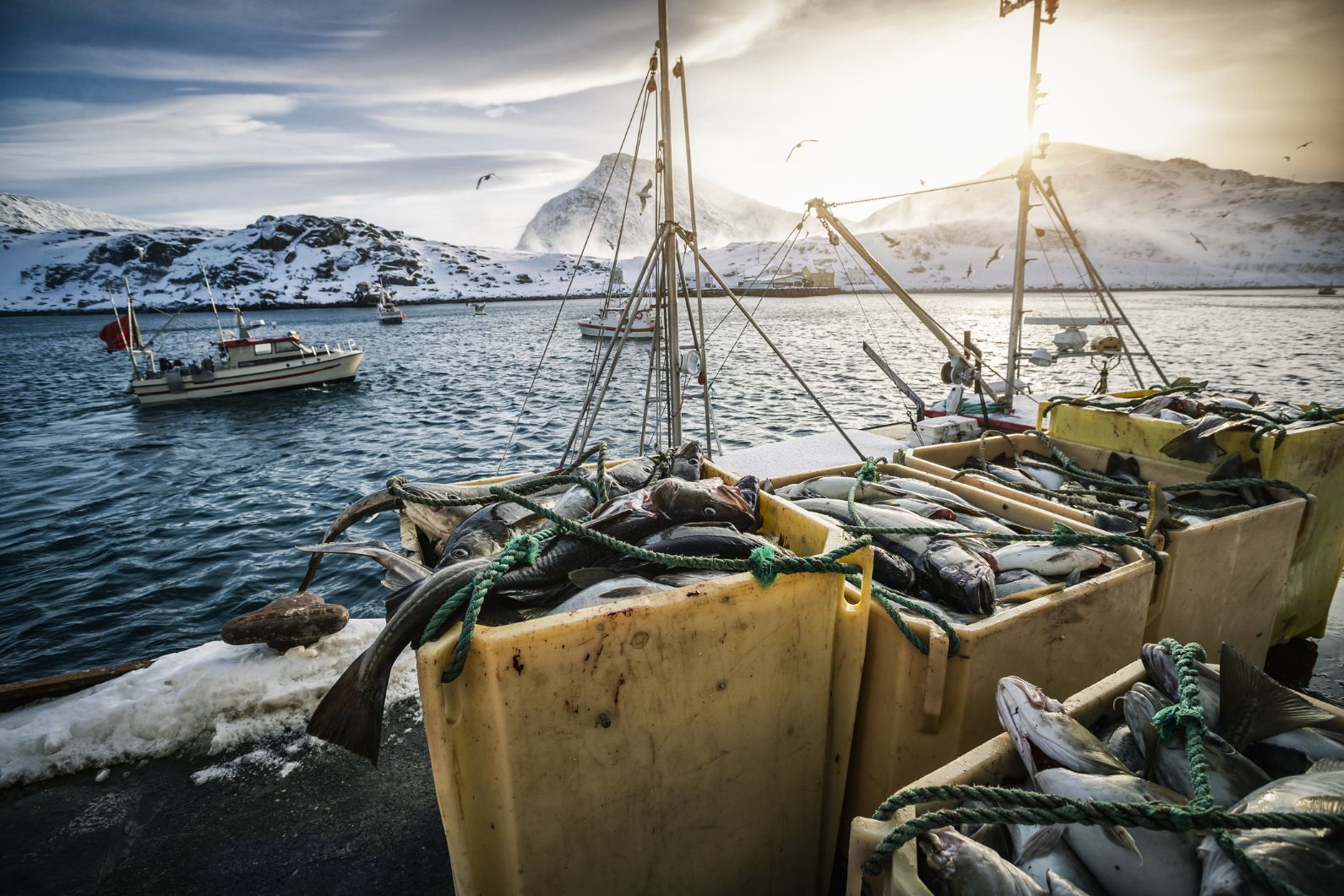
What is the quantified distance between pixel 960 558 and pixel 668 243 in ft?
13.0

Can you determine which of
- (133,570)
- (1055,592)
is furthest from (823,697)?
(133,570)

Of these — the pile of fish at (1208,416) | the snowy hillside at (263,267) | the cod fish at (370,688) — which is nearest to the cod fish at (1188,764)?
the cod fish at (370,688)

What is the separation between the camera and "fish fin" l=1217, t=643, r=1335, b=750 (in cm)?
164

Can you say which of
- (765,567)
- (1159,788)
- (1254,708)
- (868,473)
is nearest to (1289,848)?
(1159,788)

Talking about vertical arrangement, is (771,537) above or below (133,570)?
above

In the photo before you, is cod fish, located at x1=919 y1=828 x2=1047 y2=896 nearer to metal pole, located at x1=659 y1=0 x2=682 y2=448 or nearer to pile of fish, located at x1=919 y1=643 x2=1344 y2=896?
pile of fish, located at x1=919 y1=643 x2=1344 y2=896

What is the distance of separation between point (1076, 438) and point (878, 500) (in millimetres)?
2489

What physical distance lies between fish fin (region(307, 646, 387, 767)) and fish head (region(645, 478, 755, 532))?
1208 millimetres

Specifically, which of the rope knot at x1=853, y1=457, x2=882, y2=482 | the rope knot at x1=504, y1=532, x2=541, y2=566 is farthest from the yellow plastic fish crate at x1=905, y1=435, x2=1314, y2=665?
the rope knot at x1=504, y1=532, x2=541, y2=566

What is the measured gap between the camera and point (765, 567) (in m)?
1.74

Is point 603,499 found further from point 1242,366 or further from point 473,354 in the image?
point 473,354

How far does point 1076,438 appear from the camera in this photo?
15.7 ft

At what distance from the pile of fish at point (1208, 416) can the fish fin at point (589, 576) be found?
13.5 feet

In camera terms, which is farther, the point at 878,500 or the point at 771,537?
the point at 878,500
